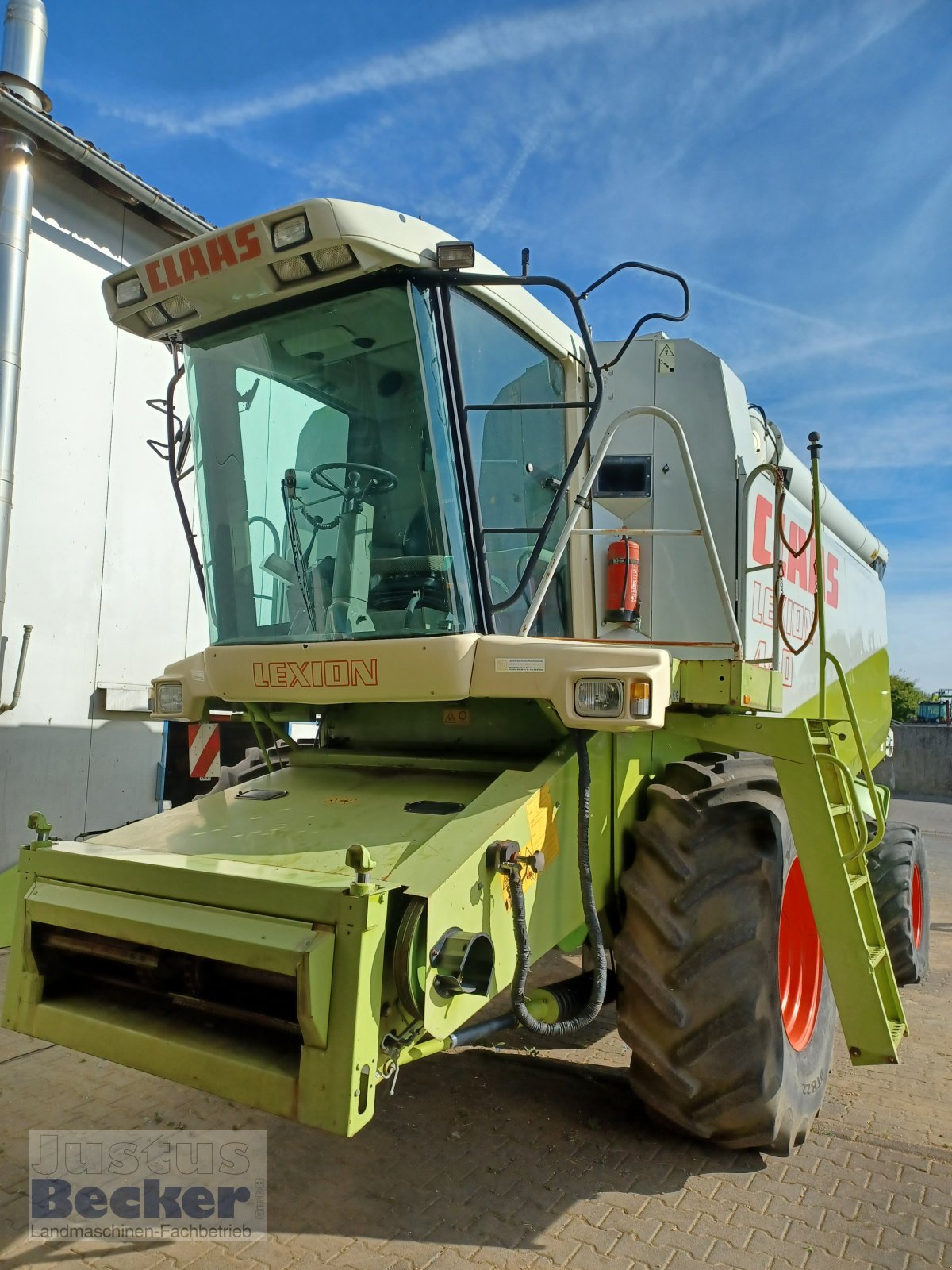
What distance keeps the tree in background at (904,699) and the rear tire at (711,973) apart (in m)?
39.1

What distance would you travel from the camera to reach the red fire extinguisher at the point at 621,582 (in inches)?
156

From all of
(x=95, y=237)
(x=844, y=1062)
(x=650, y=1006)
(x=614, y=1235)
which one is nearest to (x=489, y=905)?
(x=650, y=1006)

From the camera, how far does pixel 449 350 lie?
3172 millimetres

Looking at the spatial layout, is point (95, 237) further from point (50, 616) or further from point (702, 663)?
point (702, 663)

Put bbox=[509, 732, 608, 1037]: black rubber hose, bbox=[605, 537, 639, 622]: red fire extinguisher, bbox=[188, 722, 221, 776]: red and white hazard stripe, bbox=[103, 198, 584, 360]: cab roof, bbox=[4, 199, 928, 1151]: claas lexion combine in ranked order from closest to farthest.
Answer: bbox=[4, 199, 928, 1151]: claas lexion combine
bbox=[509, 732, 608, 1037]: black rubber hose
bbox=[103, 198, 584, 360]: cab roof
bbox=[605, 537, 639, 622]: red fire extinguisher
bbox=[188, 722, 221, 776]: red and white hazard stripe

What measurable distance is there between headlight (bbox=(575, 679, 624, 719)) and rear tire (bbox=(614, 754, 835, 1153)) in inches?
24.1

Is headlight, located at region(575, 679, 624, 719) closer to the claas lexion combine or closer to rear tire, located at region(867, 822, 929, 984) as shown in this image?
the claas lexion combine

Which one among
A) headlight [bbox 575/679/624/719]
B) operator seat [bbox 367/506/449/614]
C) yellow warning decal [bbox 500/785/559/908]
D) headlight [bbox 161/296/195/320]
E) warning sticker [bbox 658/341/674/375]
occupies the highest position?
warning sticker [bbox 658/341/674/375]

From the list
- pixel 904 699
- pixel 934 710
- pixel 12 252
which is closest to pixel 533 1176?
pixel 12 252

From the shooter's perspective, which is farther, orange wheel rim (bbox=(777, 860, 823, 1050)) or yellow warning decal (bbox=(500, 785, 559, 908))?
orange wheel rim (bbox=(777, 860, 823, 1050))

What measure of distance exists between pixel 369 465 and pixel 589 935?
1.76m

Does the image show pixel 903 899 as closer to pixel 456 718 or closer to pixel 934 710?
pixel 456 718

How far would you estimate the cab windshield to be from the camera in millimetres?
3184

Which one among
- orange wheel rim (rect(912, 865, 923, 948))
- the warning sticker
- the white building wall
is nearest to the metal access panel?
the warning sticker
